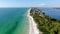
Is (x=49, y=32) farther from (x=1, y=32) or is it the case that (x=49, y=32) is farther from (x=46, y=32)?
(x=1, y=32)

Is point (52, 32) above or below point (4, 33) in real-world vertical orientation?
above

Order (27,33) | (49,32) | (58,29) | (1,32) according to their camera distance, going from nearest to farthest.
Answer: (58,29)
(49,32)
(27,33)
(1,32)

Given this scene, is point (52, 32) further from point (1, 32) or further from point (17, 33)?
point (1, 32)

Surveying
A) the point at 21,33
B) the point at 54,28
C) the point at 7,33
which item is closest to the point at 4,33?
the point at 7,33

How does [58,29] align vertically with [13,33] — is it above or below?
above

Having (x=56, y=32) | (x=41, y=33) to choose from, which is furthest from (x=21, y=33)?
(x=56, y=32)

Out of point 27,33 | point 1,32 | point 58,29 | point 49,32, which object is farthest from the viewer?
point 1,32

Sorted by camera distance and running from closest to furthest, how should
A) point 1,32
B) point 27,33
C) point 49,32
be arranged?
point 49,32 → point 27,33 → point 1,32

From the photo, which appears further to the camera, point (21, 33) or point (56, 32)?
point (21, 33)

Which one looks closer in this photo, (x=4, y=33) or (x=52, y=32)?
(x=52, y=32)
